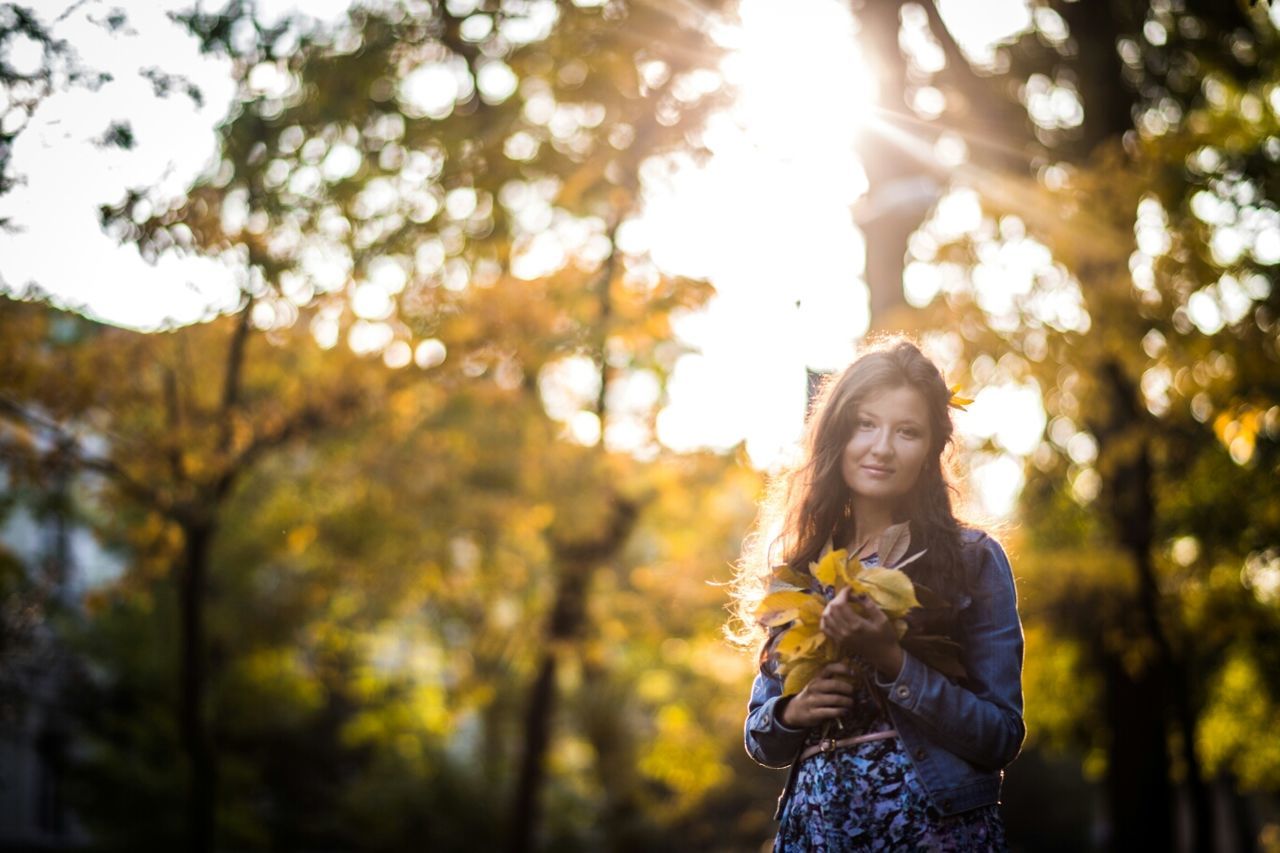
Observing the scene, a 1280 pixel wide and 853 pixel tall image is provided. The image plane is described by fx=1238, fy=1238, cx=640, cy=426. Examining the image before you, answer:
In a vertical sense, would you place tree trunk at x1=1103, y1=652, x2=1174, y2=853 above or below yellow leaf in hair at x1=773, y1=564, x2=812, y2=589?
below

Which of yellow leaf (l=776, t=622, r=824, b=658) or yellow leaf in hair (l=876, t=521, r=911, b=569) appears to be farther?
yellow leaf in hair (l=876, t=521, r=911, b=569)

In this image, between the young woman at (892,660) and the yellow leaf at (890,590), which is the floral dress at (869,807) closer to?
the young woman at (892,660)

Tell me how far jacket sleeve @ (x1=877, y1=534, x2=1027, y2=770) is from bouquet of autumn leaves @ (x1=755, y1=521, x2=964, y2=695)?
6cm

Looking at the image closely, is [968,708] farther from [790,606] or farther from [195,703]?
[195,703]

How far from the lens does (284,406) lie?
9.22m

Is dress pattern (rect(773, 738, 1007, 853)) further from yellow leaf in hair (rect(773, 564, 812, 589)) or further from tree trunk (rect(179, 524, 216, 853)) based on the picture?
tree trunk (rect(179, 524, 216, 853))

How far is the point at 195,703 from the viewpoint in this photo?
9.26 meters

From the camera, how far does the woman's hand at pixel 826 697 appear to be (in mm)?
2438

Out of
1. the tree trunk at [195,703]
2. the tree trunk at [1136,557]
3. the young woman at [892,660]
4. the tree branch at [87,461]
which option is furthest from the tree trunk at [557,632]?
the young woman at [892,660]

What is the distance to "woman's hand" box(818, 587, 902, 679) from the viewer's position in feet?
7.71

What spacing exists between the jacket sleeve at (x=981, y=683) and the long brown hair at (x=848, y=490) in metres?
0.07

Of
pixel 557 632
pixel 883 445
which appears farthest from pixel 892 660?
pixel 557 632

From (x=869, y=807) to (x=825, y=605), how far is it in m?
0.40

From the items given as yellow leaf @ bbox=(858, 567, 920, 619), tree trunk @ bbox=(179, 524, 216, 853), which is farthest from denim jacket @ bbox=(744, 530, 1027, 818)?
tree trunk @ bbox=(179, 524, 216, 853)
